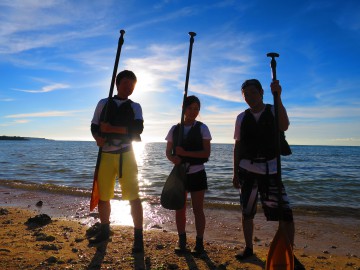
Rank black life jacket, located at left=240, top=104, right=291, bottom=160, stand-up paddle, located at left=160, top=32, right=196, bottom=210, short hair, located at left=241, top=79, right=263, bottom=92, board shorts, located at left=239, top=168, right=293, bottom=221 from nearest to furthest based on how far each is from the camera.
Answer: board shorts, located at left=239, top=168, right=293, bottom=221
black life jacket, located at left=240, top=104, right=291, bottom=160
short hair, located at left=241, top=79, right=263, bottom=92
stand-up paddle, located at left=160, top=32, right=196, bottom=210

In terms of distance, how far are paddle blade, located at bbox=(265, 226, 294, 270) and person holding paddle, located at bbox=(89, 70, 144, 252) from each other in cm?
202

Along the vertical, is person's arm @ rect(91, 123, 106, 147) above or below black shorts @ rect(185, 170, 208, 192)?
above

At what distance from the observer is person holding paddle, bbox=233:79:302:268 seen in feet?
12.7

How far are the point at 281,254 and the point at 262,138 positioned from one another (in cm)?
145

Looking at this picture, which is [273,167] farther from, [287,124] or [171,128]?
[171,128]

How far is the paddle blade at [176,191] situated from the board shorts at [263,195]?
85cm

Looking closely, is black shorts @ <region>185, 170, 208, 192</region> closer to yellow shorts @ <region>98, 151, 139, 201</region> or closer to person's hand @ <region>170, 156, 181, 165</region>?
person's hand @ <region>170, 156, 181, 165</region>

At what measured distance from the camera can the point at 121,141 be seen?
4.60 meters

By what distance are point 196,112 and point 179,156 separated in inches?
29.5

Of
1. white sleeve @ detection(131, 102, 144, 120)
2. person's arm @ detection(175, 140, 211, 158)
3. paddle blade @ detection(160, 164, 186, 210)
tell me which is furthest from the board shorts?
white sleeve @ detection(131, 102, 144, 120)

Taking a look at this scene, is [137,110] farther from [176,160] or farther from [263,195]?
[263,195]

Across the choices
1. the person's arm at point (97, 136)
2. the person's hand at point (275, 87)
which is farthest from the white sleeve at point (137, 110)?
the person's hand at point (275, 87)

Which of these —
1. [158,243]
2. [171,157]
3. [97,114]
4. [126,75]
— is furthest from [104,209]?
[126,75]

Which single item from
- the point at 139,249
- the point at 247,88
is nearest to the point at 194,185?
the point at 139,249
